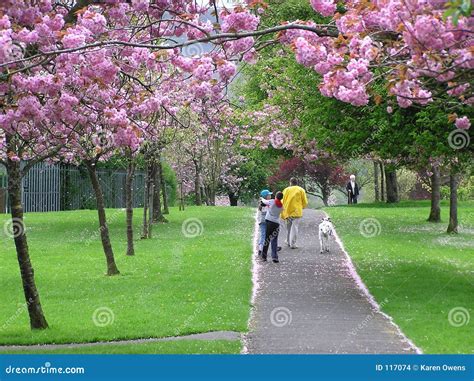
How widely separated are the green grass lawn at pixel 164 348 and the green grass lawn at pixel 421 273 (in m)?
2.84

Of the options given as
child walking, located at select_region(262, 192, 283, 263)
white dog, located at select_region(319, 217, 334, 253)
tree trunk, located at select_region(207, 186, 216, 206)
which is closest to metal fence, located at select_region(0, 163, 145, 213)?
tree trunk, located at select_region(207, 186, 216, 206)

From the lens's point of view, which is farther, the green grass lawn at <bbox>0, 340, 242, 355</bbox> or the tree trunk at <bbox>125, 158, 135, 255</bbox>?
the tree trunk at <bbox>125, 158, 135, 255</bbox>

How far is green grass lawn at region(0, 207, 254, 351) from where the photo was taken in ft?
43.4

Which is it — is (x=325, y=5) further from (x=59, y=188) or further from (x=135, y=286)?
(x=59, y=188)

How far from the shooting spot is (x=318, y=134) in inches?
768

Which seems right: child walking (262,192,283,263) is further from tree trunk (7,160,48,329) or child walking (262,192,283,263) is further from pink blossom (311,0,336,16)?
pink blossom (311,0,336,16)

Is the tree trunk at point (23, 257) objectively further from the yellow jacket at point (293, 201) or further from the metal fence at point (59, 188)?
the metal fence at point (59, 188)

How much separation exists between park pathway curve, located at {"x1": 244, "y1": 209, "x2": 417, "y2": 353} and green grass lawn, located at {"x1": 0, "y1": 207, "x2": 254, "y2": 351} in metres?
0.48

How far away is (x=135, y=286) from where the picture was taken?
17.9 metres

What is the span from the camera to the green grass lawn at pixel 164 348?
11.2 m

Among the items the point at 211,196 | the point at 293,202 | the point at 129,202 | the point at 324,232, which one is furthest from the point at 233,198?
the point at 129,202

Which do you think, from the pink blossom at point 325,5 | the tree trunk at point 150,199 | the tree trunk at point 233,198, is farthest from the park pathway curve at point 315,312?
the tree trunk at point 233,198

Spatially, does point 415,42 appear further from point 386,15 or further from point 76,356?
point 76,356

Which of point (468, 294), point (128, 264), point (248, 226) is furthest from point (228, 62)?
point (248, 226)
